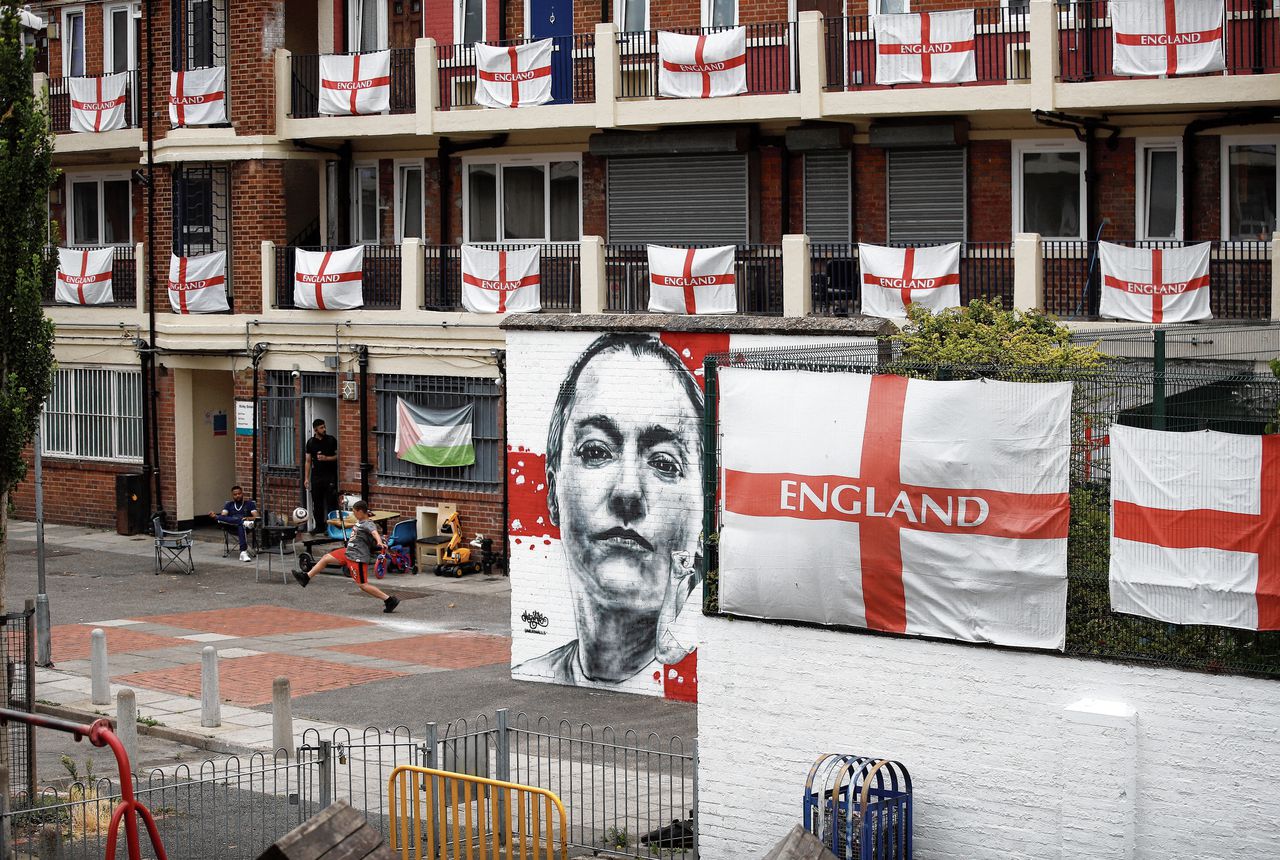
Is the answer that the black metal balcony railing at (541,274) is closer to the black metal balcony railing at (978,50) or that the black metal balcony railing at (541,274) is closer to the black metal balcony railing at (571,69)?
the black metal balcony railing at (571,69)

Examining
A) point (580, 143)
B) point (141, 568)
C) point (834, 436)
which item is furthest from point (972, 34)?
point (141, 568)

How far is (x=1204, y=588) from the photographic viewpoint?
10195mm

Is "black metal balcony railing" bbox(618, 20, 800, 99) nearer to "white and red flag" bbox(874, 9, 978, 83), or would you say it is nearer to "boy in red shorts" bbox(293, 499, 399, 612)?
"white and red flag" bbox(874, 9, 978, 83)

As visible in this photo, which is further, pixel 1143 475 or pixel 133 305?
pixel 133 305

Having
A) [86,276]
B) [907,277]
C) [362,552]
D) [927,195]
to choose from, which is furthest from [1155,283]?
[86,276]

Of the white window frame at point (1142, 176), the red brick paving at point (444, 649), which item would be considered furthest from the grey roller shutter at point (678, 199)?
the red brick paving at point (444, 649)

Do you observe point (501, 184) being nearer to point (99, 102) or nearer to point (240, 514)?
point (240, 514)

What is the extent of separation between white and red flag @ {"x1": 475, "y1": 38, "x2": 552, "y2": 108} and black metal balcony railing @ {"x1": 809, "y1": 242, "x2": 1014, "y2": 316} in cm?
512

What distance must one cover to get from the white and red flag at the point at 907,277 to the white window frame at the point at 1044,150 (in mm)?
1459

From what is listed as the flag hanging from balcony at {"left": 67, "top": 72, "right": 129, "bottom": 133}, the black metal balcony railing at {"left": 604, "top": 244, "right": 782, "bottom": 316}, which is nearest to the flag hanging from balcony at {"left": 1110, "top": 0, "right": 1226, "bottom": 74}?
the black metal balcony railing at {"left": 604, "top": 244, "right": 782, "bottom": 316}

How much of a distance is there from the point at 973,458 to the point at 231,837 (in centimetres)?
642

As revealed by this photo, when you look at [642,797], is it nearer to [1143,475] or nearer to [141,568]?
[1143,475]

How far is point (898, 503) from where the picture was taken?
11227mm

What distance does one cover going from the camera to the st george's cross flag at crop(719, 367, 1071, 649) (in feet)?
35.6
